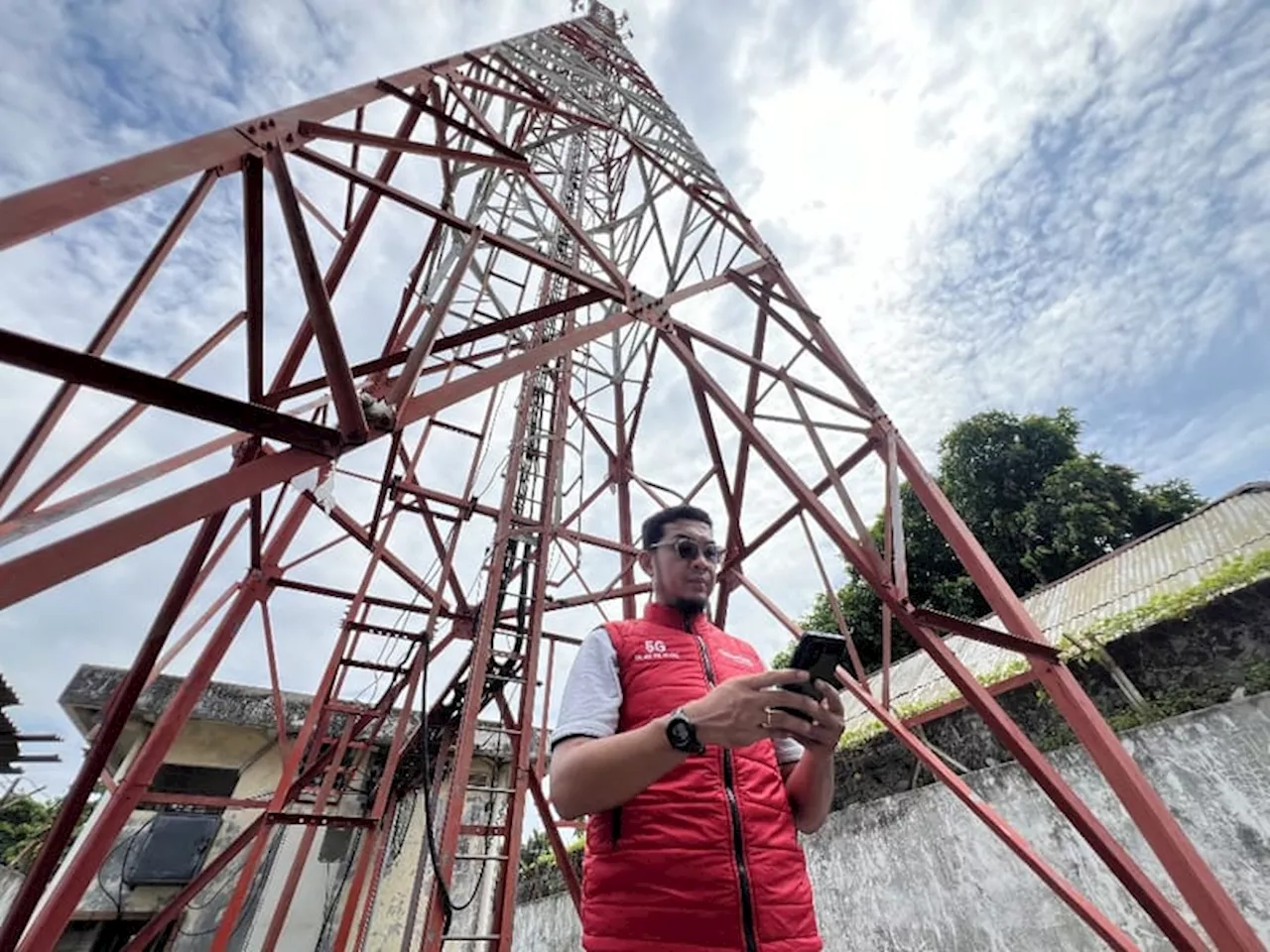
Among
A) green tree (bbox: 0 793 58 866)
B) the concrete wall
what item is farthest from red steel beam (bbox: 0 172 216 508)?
green tree (bbox: 0 793 58 866)

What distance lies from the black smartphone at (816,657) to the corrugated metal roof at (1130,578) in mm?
4760

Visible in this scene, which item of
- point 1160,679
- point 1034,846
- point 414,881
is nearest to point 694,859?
point 1034,846

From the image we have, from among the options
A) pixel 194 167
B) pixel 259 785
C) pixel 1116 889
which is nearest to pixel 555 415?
pixel 194 167

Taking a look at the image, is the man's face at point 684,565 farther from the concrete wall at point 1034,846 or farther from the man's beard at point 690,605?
the concrete wall at point 1034,846

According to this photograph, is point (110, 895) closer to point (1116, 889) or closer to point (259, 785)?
point (259, 785)

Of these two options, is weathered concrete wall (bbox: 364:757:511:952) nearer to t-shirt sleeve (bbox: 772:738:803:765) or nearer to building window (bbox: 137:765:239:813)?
building window (bbox: 137:765:239:813)

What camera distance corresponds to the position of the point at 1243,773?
10.4 ft

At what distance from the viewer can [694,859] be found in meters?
1.34

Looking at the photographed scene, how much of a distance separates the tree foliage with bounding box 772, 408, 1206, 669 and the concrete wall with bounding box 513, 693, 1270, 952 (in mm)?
7373

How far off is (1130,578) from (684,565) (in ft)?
22.3

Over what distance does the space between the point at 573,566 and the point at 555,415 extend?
6.70 ft

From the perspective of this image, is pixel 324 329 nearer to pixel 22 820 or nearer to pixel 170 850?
pixel 170 850

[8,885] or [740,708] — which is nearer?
A: [740,708]

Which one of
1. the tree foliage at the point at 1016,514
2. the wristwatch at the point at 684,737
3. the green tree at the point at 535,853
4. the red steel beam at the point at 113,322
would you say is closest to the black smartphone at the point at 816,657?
the wristwatch at the point at 684,737
